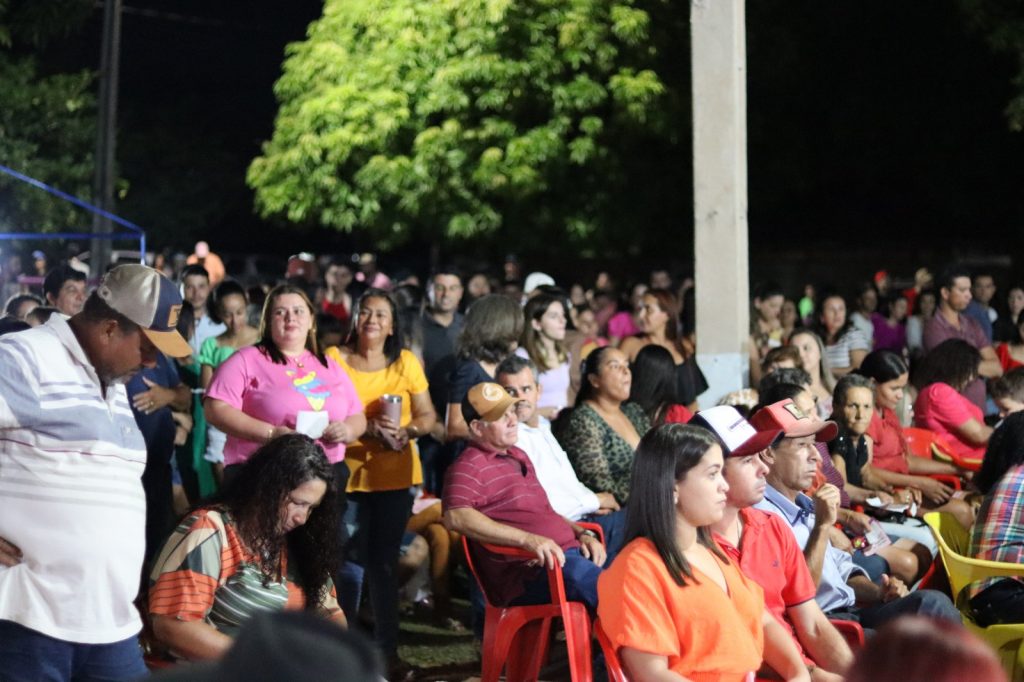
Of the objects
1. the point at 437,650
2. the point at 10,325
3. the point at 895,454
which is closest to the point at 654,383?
the point at 895,454

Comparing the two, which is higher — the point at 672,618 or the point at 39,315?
the point at 39,315

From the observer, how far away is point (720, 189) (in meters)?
8.38

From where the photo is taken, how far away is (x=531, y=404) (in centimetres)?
684

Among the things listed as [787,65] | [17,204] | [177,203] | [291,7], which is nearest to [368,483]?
[787,65]

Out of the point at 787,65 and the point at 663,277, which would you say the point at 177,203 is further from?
the point at 663,277

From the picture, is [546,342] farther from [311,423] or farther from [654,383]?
[311,423]

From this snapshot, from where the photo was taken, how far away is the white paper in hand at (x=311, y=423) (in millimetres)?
6285

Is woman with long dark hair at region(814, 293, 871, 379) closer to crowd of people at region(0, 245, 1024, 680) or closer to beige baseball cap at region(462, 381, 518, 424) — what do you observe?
crowd of people at region(0, 245, 1024, 680)

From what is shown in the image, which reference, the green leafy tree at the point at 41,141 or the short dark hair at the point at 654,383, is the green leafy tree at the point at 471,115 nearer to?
the green leafy tree at the point at 41,141

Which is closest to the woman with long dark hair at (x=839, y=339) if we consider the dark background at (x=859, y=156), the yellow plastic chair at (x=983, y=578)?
the yellow plastic chair at (x=983, y=578)

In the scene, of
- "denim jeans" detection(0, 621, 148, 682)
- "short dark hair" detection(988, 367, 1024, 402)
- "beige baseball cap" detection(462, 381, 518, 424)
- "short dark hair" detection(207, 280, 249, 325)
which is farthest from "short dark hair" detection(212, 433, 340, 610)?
"short dark hair" detection(988, 367, 1024, 402)

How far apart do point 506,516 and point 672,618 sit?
177 centimetres

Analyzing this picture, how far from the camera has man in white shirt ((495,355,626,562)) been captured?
6.70m

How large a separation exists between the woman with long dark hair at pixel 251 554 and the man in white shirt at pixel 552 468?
2071 millimetres
